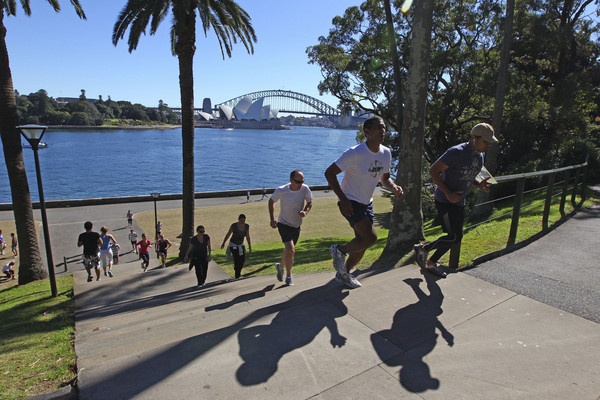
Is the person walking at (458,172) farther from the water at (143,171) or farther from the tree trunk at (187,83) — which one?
the water at (143,171)

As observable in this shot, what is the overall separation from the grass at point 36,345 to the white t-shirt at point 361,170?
8.55ft

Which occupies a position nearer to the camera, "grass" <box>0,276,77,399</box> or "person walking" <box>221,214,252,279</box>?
"grass" <box>0,276,77,399</box>

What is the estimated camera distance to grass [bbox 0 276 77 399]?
2.74 metres

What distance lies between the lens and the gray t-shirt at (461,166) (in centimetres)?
377

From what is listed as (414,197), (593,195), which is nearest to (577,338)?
(414,197)

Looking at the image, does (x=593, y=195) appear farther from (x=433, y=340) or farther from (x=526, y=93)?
(x=433, y=340)

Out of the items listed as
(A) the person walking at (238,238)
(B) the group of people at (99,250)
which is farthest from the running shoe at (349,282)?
(B) the group of people at (99,250)

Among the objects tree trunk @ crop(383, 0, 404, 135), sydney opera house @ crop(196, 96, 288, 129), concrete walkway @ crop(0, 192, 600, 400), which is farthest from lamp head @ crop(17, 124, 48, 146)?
sydney opera house @ crop(196, 96, 288, 129)

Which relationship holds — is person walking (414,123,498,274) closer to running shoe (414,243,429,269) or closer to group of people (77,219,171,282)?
running shoe (414,243,429,269)

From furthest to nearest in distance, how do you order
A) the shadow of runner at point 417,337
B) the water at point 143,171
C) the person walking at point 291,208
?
the water at point 143,171 → the person walking at point 291,208 → the shadow of runner at point 417,337

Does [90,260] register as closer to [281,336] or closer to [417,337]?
[281,336]

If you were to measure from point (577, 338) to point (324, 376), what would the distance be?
77.1 inches

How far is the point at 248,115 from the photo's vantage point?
183000mm

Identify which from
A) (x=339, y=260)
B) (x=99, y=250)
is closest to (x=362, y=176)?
(x=339, y=260)
